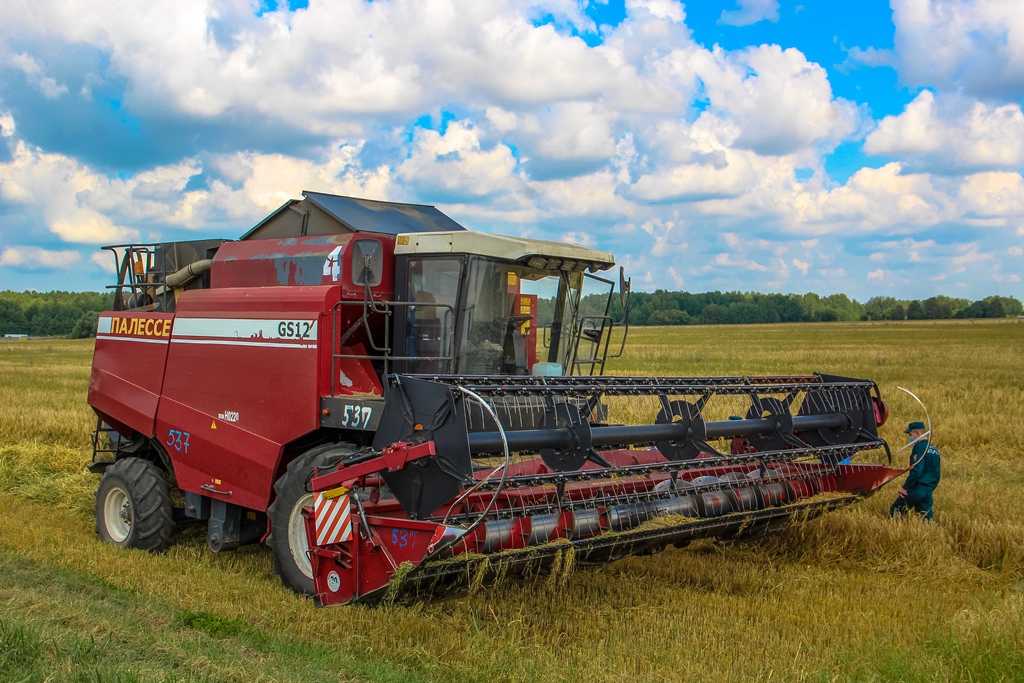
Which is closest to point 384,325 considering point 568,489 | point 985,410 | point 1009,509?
point 568,489

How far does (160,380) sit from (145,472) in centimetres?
79

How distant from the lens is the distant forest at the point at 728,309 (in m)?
82.1

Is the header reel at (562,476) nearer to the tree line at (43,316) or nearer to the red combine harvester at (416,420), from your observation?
the red combine harvester at (416,420)

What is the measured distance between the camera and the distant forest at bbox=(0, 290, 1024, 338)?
82056mm

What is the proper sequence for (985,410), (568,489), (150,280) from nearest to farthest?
(568,489)
(150,280)
(985,410)

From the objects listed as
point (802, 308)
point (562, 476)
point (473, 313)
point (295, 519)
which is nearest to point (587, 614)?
point (562, 476)

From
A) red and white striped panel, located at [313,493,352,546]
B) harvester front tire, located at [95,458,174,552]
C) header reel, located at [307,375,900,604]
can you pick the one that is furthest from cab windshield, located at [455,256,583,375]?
harvester front tire, located at [95,458,174,552]

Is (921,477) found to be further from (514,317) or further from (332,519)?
(332,519)

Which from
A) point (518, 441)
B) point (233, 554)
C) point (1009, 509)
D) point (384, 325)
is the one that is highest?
point (384, 325)

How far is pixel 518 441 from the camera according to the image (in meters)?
5.21

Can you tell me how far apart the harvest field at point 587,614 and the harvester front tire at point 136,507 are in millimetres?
218

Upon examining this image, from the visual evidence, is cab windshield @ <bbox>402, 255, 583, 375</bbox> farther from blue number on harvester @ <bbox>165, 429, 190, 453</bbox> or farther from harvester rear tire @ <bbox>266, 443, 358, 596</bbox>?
blue number on harvester @ <bbox>165, 429, 190, 453</bbox>

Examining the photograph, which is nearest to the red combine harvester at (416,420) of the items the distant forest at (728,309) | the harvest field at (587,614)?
the harvest field at (587,614)

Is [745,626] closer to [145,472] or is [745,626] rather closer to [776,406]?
[776,406]
